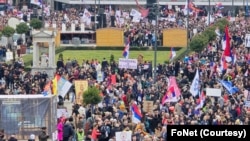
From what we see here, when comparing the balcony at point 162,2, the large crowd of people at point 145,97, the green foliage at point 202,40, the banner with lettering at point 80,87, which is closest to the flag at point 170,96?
the large crowd of people at point 145,97

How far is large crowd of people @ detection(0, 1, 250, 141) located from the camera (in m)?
22.0

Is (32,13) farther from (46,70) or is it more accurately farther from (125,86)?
(125,86)

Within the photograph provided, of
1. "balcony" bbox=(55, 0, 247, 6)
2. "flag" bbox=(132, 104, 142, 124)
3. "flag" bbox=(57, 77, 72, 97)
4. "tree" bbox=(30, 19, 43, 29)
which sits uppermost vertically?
"balcony" bbox=(55, 0, 247, 6)

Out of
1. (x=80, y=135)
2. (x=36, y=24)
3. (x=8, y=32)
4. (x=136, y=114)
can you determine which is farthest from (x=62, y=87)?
(x=36, y=24)

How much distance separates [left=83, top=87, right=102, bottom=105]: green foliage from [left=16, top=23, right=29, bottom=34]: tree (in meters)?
28.1

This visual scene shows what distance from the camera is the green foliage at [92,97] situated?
27469 mm

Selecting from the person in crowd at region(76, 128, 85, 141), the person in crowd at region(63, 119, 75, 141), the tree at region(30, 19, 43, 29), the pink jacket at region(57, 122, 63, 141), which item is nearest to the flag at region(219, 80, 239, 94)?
the pink jacket at region(57, 122, 63, 141)

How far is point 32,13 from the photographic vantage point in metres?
72.1

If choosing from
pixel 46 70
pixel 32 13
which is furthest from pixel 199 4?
pixel 46 70

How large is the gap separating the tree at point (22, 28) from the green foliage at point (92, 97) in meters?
28.1

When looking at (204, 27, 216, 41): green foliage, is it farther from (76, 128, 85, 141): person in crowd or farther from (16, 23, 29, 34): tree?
(76, 128, 85, 141): person in crowd

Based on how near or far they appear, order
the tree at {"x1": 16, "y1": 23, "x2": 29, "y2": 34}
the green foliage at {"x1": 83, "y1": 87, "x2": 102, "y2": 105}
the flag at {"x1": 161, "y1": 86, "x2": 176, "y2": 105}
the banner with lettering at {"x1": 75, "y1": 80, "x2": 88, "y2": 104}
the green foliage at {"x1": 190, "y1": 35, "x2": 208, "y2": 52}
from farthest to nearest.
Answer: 1. the tree at {"x1": 16, "y1": 23, "x2": 29, "y2": 34}
2. the green foliage at {"x1": 190, "y1": 35, "x2": 208, "y2": 52}
3. the banner with lettering at {"x1": 75, "y1": 80, "x2": 88, "y2": 104}
4. the green foliage at {"x1": 83, "y1": 87, "x2": 102, "y2": 105}
5. the flag at {"x1": 161, "y1": 86, "x2": 176, "y2": 105}

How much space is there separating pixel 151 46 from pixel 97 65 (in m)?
19.1

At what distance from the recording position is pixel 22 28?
183 feet
